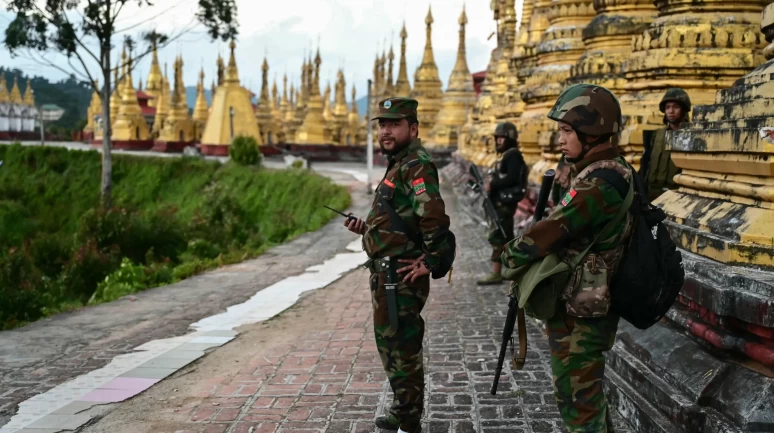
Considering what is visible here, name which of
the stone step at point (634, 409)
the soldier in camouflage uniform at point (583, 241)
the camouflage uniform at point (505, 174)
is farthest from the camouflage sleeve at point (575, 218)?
the camouflage uniform at point (505, 174)

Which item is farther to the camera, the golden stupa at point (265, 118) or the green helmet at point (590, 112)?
the golden stupa at point (265, 118)

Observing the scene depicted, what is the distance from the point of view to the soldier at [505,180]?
27.0 feet

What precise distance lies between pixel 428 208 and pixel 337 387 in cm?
166

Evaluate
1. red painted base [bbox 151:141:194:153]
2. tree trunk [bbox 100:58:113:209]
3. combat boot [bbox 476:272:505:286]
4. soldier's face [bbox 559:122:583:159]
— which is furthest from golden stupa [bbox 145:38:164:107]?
soldier's face [bbox 559:122:583:159]

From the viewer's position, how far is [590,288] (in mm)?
3275

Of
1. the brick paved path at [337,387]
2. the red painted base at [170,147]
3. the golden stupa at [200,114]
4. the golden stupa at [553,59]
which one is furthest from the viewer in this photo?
the golden stupa at [200,114]

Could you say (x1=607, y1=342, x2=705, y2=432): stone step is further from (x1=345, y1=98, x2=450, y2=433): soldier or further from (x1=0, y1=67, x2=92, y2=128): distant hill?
(x1=0, y1=67, x2=92, y2=128): distant hill

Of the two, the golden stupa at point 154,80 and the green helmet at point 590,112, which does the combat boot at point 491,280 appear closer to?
the green helmet at point 590,112

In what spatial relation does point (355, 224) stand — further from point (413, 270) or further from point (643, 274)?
point (643, 274)

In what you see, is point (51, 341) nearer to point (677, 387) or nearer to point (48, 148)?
point (677, 387)

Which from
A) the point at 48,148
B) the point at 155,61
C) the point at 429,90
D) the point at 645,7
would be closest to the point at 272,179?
the point at 429,90

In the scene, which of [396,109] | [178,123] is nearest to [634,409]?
[396,109]

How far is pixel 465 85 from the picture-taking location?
2889cm

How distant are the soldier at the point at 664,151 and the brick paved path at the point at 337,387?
1.51 metres
